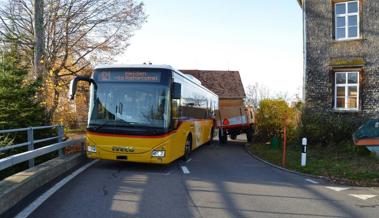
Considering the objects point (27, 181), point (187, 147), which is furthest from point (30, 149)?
point (187, 147)

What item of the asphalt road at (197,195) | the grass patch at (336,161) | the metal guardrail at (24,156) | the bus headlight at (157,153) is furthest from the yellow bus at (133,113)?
the grass patch at (336,161)

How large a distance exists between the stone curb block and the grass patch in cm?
671

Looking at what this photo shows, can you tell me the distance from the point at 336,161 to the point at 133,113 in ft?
24.4

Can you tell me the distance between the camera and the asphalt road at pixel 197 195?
6659 mm

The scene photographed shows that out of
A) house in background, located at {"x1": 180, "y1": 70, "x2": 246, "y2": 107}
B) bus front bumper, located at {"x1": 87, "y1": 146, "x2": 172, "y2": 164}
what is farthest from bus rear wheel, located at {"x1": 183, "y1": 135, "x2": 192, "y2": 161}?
house in background, located at {"x1": 180, "y1": 70, "x2": 246, "y2": 107}

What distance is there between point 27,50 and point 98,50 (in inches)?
263

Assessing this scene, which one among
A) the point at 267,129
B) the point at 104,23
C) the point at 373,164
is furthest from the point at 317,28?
the point at 104,23

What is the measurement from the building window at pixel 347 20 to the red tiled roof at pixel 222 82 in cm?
3927

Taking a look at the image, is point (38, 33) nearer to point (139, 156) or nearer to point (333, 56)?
point (139, 156)

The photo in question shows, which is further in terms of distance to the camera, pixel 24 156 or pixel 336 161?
pixel 336 161

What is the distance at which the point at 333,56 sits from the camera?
64.2 ft

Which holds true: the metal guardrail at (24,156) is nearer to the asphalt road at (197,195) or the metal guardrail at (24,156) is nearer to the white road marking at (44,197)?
the white road marking at (44,197)

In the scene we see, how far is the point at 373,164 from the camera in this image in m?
12.9

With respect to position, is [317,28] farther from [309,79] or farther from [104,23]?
[104,23]
